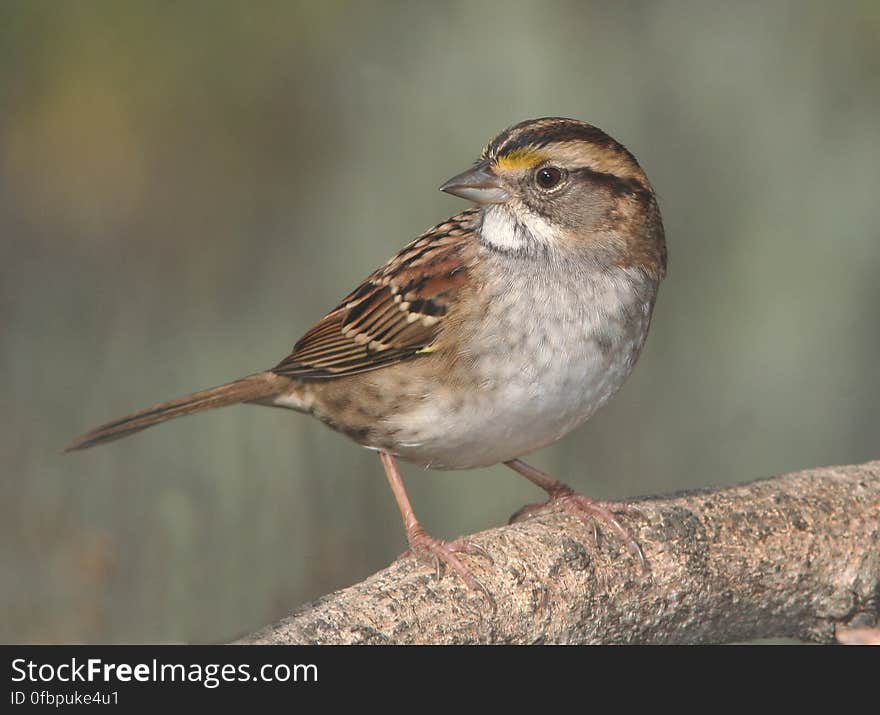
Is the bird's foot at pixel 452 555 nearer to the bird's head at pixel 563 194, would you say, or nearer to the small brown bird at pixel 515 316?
the small brown bird at pixel 515 316

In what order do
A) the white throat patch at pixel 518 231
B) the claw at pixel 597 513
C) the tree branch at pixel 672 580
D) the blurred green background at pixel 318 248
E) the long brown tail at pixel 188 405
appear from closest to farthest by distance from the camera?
the tree branch at pixel 672 580, the claw at pixel 597 513, the white throat patch at pixel 518 231, the long brown tail at pixel 188 405, the blurred green background at pixel 318 248

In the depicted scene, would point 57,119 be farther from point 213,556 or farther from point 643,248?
point 643,248

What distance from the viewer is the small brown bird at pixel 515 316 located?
9.35 ft

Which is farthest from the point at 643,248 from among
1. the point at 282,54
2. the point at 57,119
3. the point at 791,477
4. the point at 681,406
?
the point at 57,119

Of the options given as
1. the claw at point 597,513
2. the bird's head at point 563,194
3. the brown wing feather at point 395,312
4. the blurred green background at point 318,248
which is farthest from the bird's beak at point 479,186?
the blurred green background at point 318,248

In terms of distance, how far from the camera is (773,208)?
425cm

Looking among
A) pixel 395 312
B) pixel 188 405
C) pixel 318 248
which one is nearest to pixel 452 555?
pixel 395 312

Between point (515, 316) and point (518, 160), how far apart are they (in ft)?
1.11

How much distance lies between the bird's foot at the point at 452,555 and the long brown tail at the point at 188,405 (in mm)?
682

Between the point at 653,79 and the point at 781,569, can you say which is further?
the point at 653,79

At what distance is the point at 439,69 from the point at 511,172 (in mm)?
1381

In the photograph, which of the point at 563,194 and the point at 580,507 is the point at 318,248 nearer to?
the point at 563,194

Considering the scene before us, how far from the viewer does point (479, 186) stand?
291 centimetres

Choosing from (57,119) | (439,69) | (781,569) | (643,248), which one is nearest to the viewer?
(781,569)
